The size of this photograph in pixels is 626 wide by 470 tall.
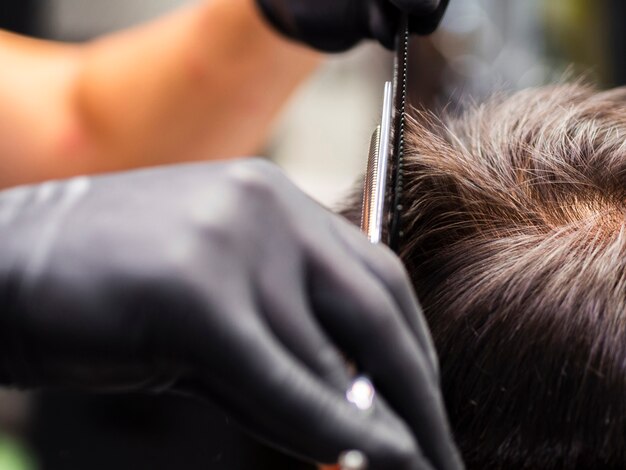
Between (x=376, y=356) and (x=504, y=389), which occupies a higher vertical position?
(x=376, y=356)

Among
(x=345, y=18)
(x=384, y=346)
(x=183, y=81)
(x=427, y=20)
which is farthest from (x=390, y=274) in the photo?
(x=183, y=81)

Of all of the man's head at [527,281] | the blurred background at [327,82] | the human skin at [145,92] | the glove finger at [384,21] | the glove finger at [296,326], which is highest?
the glove finger at [384,21]

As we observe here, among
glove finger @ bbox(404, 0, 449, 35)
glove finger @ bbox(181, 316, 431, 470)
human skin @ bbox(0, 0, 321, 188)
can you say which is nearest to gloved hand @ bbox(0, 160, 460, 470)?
glove finger @ bbox(181, 316, 431, 470)

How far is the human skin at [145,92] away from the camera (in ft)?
4.18

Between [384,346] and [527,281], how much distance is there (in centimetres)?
21

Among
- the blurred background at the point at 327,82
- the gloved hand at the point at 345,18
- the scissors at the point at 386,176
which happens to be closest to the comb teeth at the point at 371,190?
the scissors at the point at 386,176

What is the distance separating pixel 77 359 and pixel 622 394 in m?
0.43

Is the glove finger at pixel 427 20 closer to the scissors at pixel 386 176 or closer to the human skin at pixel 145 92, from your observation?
the scissors at pixel 386 176

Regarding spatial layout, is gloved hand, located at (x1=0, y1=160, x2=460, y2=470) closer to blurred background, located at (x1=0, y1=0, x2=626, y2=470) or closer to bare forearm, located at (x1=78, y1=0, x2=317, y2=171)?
bare forearm, located at (x1=78, y1=0, x2=317, y2=171)

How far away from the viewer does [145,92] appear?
4.40 feet

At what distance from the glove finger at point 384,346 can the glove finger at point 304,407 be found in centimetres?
3

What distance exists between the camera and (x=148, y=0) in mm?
2215

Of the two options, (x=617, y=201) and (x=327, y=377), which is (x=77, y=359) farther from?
(x=617, y=201)

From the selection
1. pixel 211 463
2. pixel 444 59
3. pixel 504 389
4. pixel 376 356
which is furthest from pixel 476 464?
pixel 444 59
